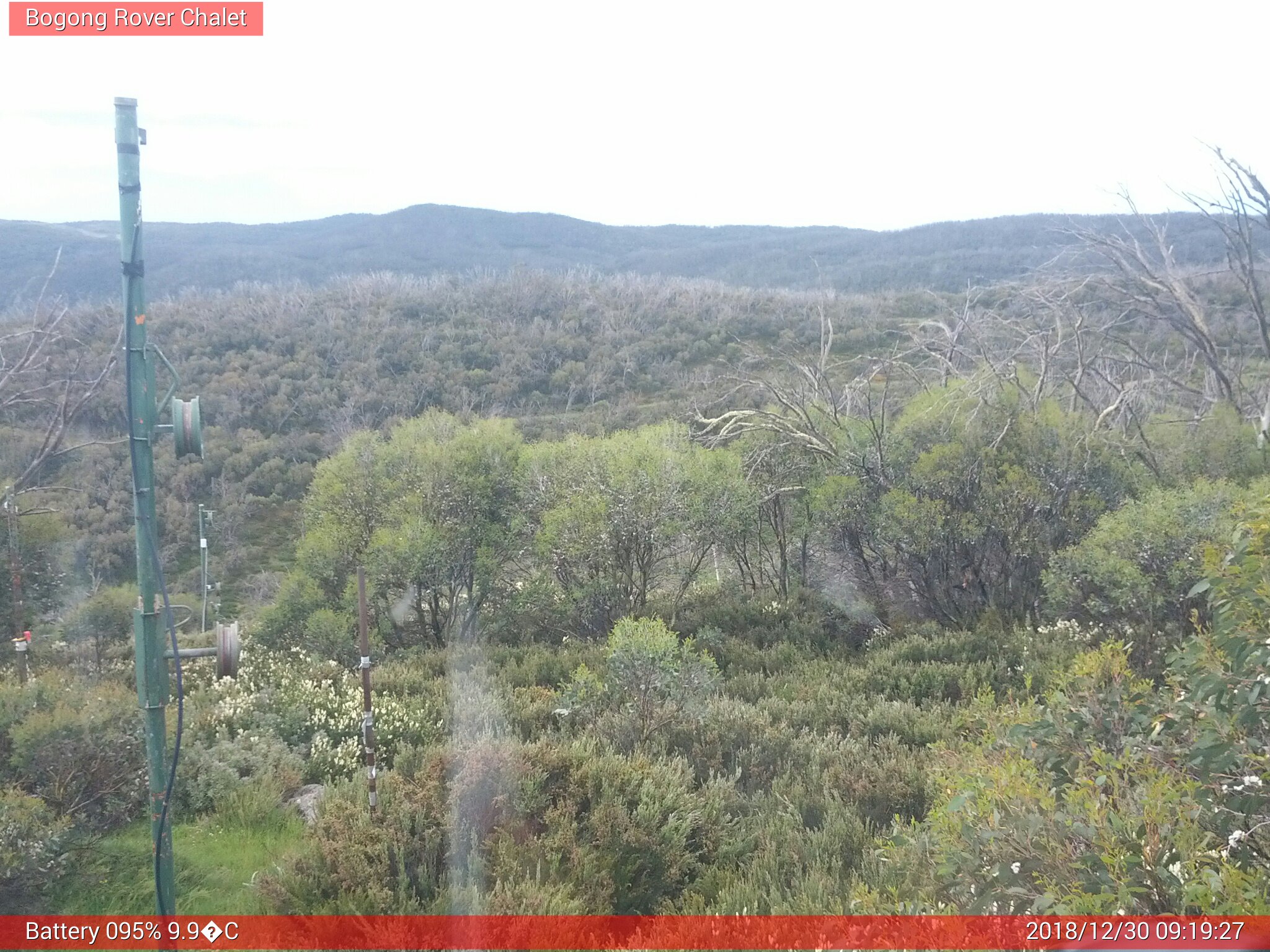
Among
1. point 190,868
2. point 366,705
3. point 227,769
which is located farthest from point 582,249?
point 190,868

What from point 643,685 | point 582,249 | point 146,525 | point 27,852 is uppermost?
point 582,249

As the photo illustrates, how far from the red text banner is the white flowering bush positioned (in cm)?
233

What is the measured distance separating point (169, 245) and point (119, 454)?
3724cm

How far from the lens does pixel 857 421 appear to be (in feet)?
46.2

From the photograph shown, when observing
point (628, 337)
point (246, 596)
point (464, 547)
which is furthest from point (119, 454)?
point (628, 337)

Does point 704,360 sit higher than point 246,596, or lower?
higher

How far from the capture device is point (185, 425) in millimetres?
3678

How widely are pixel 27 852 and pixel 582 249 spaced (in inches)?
3414

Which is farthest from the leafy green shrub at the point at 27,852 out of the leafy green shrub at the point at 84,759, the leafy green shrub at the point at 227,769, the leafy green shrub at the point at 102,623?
the leafy green shrub at the point at 102,623

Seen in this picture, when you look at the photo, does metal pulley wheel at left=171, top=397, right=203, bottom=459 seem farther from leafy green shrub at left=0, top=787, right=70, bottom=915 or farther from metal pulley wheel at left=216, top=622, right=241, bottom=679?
leafy green shrub at left=0, top=787, right=70, bottom=915

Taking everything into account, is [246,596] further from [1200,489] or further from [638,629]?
[1200,489]

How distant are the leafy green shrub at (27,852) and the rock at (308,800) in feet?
4.89

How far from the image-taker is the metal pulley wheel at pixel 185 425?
367cm

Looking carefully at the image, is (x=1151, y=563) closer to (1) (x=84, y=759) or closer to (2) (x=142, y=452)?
(2) (x=142, y=452)
